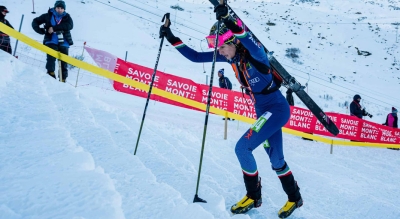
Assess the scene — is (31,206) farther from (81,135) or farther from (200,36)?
(200,36)

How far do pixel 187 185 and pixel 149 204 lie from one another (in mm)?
857

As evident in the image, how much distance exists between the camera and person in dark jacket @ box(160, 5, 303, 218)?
10.4 feet

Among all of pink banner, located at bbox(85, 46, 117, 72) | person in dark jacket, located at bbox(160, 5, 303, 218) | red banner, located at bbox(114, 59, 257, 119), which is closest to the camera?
person in dark jacket, located at bbox(160, 5, 303, 218)

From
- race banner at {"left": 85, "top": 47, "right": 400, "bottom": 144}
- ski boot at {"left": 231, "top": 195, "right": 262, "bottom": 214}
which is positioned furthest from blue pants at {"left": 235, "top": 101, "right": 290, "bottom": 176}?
race banner at {"left": 85, "top": 47, "right": 400, "bottom": 144}

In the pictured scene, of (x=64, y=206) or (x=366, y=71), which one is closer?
(x=64, y=206)

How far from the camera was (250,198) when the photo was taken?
319cm

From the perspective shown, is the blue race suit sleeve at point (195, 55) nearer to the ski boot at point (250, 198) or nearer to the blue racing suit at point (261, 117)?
the blue racing suit at point (261, 117)

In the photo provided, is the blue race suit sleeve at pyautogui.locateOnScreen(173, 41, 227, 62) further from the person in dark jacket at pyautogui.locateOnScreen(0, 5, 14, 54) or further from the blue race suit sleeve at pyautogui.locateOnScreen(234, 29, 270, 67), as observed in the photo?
the person in dark jacket at pyautogui.locateOnScreen(0, 5, 14, 54)

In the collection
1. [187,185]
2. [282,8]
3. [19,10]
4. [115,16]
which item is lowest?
[187,185]

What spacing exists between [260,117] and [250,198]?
0.89 metres

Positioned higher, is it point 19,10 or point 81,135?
point 19,10

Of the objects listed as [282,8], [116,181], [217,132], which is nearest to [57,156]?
[116,181]

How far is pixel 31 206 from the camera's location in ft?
6.42

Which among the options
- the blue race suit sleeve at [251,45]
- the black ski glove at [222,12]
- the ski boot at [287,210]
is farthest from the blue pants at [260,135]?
the black ski glove at [222,12]
